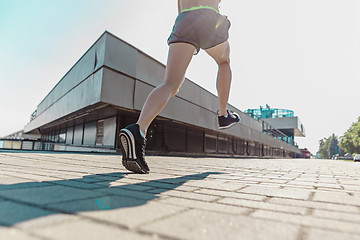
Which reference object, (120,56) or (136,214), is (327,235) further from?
(120,56)

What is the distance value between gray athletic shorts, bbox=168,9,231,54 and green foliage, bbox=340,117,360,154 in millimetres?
60969

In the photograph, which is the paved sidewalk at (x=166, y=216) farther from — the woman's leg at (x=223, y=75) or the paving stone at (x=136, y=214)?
the woman's leg at (x=223, y=75)

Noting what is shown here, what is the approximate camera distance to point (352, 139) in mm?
53094

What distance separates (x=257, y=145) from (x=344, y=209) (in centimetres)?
2060

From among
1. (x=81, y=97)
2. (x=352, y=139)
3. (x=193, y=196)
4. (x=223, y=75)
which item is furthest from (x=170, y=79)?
(x=352, y=139)

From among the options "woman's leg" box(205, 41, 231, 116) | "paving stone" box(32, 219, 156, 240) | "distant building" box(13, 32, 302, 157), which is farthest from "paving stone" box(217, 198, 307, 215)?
"distant building" box(13, 32, 302, 157)

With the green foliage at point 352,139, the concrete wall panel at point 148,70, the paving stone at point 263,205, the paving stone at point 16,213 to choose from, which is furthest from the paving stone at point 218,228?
the green foliage at point 352,139

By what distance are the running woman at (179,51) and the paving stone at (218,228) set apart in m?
1.16

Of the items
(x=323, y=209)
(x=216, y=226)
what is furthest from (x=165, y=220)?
(x=323, y=209)

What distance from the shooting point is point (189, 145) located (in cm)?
1018

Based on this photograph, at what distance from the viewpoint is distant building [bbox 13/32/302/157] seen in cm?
661

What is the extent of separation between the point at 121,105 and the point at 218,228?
6.22m

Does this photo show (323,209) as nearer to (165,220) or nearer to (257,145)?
(165,220)

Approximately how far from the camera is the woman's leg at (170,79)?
2.01 metres
